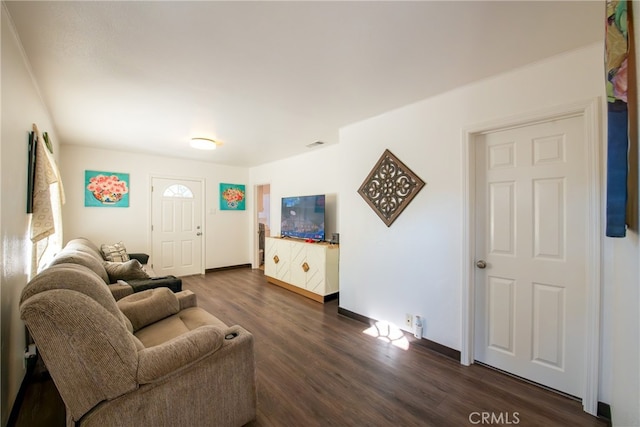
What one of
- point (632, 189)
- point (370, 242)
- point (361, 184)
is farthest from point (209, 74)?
point (632, 189)

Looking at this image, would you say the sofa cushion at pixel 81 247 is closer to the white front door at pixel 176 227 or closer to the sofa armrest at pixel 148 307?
the sofa armrest at pixel 148 307

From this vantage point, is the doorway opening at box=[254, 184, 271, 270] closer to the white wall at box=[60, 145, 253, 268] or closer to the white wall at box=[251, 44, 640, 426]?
the white wall at box=[60, 145, 253, 268]

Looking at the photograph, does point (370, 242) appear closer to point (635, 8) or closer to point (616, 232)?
point (616, 232)

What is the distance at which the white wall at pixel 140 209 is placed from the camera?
423 centimetres

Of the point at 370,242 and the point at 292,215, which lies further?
the point at 292,215

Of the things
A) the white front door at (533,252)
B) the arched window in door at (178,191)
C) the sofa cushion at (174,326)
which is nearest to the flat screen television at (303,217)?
the arched window in door at (178,191)

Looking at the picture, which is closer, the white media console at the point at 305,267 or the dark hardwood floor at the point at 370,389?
the dark hardwood floor at the point at 370,389

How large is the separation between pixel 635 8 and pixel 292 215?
425cm

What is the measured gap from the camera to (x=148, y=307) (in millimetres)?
2029

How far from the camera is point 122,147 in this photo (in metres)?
4.33

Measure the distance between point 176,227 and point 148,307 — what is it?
357 cm

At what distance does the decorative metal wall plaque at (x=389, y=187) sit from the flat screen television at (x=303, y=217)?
1.32m

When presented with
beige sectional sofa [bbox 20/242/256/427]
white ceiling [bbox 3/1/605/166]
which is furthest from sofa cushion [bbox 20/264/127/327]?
white ceiling [bbox 3/1/605/166]

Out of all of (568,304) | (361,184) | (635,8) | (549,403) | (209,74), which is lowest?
(549,403)
